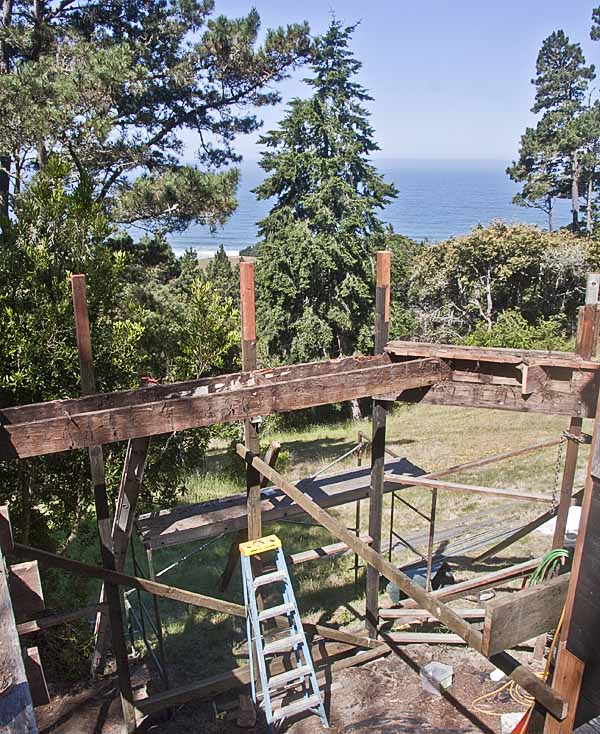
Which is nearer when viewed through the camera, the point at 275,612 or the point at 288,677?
the point at 288,677

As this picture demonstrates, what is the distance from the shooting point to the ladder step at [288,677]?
199 inches

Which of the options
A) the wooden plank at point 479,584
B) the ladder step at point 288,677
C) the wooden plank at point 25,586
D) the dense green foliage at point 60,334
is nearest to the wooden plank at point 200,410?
the wooden plank at point 25,586

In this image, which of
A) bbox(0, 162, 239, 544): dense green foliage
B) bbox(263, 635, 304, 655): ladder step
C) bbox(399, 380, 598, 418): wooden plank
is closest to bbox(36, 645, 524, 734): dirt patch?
bbox(263, 635, 304, 655): ladder step

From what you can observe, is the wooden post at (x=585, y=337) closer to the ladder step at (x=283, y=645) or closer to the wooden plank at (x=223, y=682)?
the wooden plank at (x=223, y=682)

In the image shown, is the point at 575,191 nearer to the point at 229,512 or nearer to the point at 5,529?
the point at 229,512

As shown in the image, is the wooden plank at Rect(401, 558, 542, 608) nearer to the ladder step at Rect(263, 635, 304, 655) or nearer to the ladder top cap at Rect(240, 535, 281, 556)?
the ladder step at Rect(263, 635, 304, 655)

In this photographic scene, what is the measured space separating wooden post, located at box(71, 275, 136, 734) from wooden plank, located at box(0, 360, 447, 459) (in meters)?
0.37

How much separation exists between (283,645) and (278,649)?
7 centimetres

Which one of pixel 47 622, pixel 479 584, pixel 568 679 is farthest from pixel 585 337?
pixel 47 622

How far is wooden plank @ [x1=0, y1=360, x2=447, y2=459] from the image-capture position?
3.93 m

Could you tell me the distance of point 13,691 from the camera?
1.39 meters

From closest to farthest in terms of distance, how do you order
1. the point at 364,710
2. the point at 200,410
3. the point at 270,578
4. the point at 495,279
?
the point at 200,410
the point at 270,578
the point at 364,710
the point at 495,279

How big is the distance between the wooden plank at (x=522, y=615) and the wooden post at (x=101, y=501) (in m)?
3.06

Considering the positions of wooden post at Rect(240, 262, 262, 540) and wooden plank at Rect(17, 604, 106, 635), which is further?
wooden post at Rect(240, 262, 262, 540)
